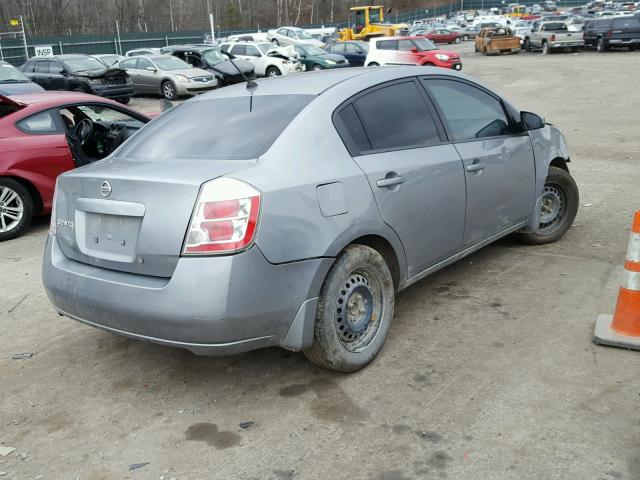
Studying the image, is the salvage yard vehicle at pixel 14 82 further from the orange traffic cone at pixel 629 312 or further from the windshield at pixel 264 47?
the orange traffic cone at pixel 629 312

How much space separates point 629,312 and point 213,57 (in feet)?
77.5

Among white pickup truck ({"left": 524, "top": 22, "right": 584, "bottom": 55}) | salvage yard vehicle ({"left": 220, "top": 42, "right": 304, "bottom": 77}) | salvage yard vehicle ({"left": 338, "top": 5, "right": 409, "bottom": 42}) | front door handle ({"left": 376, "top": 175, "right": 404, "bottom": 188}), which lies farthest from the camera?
salvage yard vehicle ({"left": 338, "top": 5, "right": 409, "bottom": 42})

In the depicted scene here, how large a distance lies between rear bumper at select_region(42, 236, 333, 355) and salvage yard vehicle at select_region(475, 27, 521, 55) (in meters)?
38.1

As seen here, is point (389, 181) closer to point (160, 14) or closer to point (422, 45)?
Answer: point (422, 45)

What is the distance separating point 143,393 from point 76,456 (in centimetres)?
61

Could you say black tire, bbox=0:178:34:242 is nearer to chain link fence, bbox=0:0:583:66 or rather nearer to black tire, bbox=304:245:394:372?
black tire, bbox=304:245:394:372

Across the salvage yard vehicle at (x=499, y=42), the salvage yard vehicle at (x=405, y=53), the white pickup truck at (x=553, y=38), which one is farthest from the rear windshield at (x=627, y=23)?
the salvage yard vehicle at (x=405, y=53)

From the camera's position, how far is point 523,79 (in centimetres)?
2269

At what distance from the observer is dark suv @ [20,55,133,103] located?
19594 mm

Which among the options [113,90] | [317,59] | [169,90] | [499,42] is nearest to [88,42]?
[317,59]

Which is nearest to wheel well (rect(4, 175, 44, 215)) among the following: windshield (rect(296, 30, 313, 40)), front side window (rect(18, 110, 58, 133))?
front side window (rect(18, 110, 58, 133))

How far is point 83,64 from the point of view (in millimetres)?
21125

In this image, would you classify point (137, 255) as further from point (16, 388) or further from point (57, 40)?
point (57, 40)

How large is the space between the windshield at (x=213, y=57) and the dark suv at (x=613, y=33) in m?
20.3
